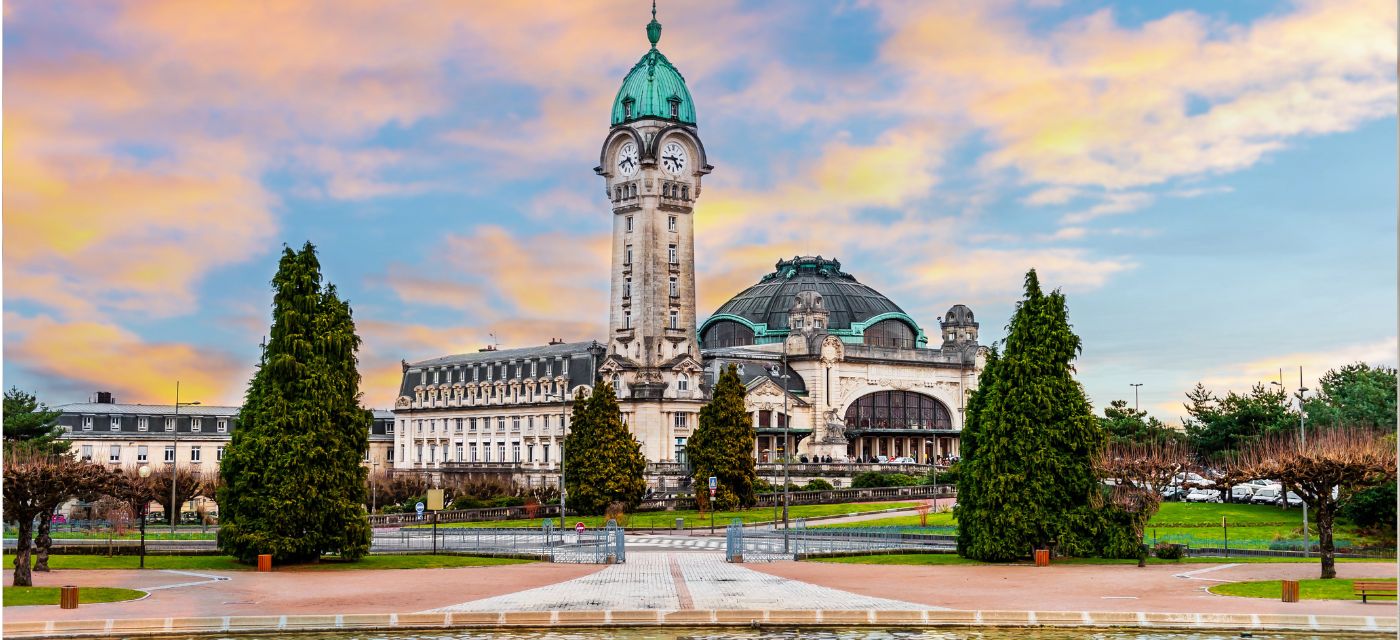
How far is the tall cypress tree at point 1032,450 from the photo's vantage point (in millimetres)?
51875

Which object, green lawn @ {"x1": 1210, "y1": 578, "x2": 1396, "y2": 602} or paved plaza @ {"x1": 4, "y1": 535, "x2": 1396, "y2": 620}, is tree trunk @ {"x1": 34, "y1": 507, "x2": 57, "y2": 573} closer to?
paved plaza @ {"x1": 4, "y1": 535, "x2": 1396, "y2": 620}

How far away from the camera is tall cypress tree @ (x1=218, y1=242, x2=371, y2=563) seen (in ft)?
165

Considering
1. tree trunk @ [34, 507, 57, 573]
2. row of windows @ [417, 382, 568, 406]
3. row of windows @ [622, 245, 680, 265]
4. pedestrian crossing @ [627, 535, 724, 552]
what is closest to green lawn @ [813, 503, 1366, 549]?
pedestrian crossing @ [627, 535, 724, 552]

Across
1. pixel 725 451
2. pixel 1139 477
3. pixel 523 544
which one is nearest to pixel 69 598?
pixel 523 544

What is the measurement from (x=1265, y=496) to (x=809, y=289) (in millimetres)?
68374

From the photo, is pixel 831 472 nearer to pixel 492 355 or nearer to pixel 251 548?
pixel 492 355

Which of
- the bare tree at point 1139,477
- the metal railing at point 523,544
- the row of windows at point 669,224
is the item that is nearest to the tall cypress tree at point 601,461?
the metal railing at point 523,544

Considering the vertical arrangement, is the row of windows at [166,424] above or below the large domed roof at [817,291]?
below

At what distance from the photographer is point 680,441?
126m

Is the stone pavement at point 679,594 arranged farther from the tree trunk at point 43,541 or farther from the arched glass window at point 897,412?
the arched glass window at point 897,412

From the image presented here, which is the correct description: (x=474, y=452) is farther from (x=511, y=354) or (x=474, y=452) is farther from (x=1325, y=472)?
(x=1325, y=472)

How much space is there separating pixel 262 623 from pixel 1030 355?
103 feet

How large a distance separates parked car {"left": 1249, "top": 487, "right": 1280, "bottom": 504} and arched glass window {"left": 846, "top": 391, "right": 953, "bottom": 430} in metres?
55.9

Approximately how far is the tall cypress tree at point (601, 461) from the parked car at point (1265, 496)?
1592 inches
